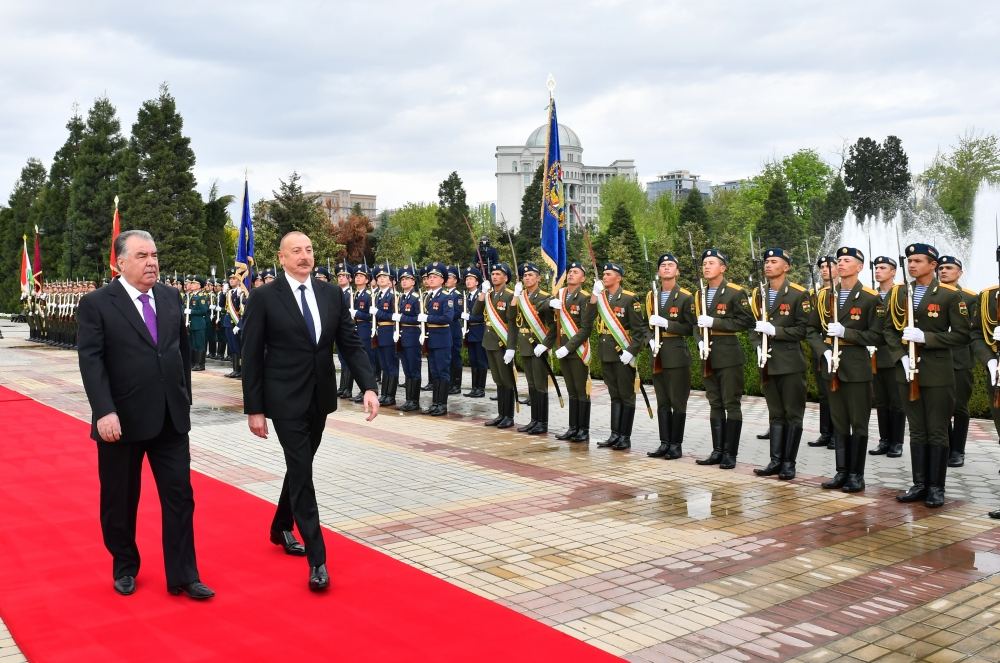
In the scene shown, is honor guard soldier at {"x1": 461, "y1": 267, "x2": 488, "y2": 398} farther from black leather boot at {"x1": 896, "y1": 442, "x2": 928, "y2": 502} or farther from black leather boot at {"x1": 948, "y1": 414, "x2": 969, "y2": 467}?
black leather boot at {"x1": 896, "y1": 442, "x2": 928, "y2": 502}

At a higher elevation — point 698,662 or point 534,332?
point 534,332

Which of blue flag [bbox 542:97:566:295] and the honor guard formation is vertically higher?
blue flag [bbox 542:97:566:295]

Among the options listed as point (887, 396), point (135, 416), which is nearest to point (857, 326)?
point (887, 396)

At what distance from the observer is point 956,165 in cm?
4619

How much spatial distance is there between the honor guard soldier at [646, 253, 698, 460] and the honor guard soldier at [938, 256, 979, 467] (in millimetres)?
2270

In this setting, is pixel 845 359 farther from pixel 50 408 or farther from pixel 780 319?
pixel 50 408

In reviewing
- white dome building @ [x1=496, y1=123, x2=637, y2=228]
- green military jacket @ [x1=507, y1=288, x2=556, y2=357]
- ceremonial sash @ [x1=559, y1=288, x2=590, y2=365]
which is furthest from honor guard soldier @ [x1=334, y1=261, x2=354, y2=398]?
white dome building @ [x1=496, y1=123, x2=637, y2=228]

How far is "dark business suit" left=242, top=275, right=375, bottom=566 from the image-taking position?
4.71 metres

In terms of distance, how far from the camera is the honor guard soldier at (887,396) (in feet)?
28.1

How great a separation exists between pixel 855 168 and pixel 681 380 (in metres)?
48.8

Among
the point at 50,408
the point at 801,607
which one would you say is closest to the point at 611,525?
the point at 801,607

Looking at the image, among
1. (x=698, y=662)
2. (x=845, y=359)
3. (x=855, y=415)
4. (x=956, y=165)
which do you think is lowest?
(x=698, y=662)

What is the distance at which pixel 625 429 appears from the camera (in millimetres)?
9305

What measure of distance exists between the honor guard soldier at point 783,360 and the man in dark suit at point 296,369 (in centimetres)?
425
